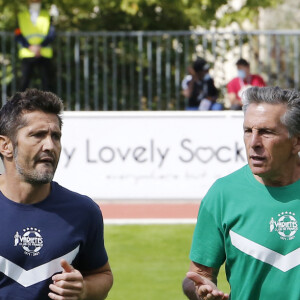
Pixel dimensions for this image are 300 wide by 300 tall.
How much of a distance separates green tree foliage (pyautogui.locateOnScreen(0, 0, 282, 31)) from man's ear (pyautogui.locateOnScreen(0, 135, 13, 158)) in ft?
39.8

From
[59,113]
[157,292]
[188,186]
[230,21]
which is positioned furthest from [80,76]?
[59,113]

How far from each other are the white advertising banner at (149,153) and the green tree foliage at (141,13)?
3759mm

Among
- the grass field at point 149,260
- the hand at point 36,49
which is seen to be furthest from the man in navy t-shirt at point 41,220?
the hand at point 36,49

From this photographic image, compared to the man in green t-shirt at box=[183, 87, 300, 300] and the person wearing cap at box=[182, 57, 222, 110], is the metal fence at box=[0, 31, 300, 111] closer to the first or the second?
the person wearing cap at box=[182, 57, 222, 110]

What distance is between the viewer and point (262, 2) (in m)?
17.5

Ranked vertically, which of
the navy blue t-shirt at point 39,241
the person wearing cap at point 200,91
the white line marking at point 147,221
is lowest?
the white line marking at point 147,221

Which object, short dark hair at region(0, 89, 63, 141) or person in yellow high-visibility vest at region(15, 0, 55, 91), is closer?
short dark hair at region(0, 89, 63, 141)

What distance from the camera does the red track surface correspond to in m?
12.7

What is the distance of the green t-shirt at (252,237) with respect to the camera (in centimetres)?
447

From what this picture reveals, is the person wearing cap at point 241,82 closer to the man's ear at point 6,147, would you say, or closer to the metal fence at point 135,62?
the metal fence at point 135,62

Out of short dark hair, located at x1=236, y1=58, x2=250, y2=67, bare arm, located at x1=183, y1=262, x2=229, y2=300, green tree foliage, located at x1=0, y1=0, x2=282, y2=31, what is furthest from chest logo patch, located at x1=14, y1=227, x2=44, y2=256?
green tree foliage, located at x1=0, y1=0, x2=282, y2=31

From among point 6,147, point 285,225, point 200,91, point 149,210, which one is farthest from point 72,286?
point 200,91

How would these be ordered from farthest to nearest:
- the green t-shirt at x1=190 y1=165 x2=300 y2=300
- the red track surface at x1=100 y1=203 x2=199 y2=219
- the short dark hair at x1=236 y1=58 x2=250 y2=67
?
the short dark hair at x1=236 y1=58 x2=250 y2=67, the red track surface at x1=100 y1=203 x2=199 y2=219, the green t-shirt at x1=190 y1=165 x2=300 y2=300

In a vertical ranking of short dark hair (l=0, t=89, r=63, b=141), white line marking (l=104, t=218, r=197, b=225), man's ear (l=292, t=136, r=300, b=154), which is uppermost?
short dark hair (l=0, t=89, r=63, b=141)
